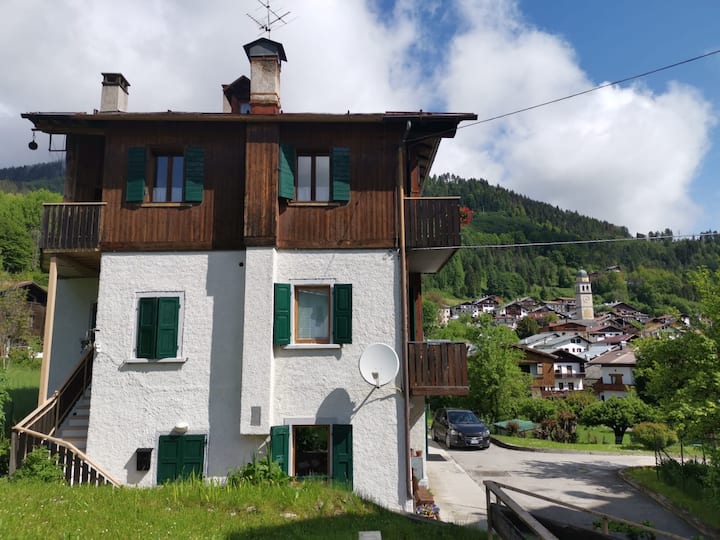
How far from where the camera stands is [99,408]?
39.3ft

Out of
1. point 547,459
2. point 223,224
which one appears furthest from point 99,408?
point 547,459

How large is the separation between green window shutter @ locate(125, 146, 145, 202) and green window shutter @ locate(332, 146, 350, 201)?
445cm

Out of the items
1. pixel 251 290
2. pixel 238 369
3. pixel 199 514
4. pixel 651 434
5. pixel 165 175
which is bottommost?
pixel 651 434

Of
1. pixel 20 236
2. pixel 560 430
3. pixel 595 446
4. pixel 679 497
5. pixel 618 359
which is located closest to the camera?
pixel 679 497

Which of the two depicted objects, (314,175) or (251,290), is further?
(314,175)

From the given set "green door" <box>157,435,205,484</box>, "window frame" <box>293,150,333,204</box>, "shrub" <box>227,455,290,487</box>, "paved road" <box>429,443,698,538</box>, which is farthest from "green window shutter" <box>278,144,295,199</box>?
"paved road" <box>429,443,698,538</box>

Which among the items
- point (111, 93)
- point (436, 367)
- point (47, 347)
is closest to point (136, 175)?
point (111, 93)

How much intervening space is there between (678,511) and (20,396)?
68.5 feet

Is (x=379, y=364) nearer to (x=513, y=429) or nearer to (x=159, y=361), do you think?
(x=159, y=361)

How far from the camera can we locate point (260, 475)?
11.0 meters

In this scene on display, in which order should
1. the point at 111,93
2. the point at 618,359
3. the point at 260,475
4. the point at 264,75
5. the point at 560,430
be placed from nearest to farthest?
the point at 260,475 → the point at 264,75 → the point at 111,93 → the point at 560,430 → the point at 618,359

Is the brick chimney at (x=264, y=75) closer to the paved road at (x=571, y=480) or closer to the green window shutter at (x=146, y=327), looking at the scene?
the green window shutter at (x=146, y=327)

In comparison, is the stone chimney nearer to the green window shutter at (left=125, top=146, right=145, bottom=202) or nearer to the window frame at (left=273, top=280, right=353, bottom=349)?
the green window shutter at (left=125, top=146, right=145, bottom=202)

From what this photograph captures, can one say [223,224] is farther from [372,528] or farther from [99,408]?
[372,528]
